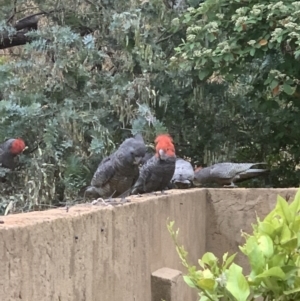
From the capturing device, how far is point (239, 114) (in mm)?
5672

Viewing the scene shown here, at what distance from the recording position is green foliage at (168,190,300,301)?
116 centimetres

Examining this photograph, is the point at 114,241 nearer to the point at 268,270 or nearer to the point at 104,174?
the point at 104,174

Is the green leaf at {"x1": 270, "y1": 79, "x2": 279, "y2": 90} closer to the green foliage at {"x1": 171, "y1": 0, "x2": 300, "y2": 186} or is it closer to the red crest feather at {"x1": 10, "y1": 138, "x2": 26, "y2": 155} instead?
the green foliage at {"x1": 171, "y1": 0, "x2": 300, "y2": 186}

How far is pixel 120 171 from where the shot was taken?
296 cm

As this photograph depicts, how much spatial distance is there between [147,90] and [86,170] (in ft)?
2.64

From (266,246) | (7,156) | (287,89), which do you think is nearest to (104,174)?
(7,156)

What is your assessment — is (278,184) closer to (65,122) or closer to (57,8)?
(65,122)

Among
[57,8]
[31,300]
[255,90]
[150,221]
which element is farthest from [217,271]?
[57,8]

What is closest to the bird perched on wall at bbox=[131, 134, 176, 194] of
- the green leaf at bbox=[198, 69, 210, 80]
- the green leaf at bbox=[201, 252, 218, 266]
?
the green leaf at bbox=[198, 69, 210, 80]

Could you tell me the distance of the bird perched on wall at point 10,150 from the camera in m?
3.96

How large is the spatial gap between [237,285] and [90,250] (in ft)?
3.28

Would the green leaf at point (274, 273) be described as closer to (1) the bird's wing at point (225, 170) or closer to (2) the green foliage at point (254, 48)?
(2) the green foliage at point (254, 48)

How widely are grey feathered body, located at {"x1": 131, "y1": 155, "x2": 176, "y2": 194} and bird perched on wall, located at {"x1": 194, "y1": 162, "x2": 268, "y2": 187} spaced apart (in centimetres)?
121

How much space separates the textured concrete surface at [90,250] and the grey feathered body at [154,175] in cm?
12
